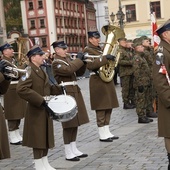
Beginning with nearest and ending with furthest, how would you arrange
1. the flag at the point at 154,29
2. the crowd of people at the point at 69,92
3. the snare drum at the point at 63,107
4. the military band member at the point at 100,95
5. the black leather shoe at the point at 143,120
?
the crowd of people at the point at 69,92
the snare drum at the point at 63,107
the military band member at the point at 100,95
the black leather shoe at the point at 143,120
the flag at the point at 154,29

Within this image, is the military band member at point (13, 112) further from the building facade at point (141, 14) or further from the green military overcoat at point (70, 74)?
the building facade at point (141, 14)

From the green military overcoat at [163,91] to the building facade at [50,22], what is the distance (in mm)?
63186

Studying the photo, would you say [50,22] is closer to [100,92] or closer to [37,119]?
[100,92]

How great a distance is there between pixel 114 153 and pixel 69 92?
1.20m

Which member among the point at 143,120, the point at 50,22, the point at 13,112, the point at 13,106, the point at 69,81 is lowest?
the point at 143,120

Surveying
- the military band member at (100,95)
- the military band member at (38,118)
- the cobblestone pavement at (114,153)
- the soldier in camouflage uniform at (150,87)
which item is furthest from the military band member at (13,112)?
the soldier in camouflage uniform at (150,87)

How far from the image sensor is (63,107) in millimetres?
6730

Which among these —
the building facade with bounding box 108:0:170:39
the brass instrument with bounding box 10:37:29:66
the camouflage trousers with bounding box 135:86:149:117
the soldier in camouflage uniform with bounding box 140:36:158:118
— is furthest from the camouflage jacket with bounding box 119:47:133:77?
the building facade with bounding box 108:0:170:39

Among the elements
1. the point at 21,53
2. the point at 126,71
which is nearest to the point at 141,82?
the point at 126,71

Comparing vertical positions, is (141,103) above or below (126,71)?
below

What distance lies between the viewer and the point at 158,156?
734 cm

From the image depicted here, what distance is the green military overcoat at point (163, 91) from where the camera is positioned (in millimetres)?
5445

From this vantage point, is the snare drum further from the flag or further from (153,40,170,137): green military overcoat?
the flag

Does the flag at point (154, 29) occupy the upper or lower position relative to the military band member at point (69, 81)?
upper
